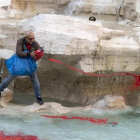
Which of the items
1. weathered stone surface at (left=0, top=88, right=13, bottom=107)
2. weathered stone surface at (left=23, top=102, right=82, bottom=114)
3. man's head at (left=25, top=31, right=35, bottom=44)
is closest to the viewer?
man's head at (left=25, top=31, right=35, bottom=44)

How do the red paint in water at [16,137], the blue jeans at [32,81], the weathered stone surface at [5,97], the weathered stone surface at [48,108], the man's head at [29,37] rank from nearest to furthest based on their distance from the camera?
1. the red paint in water at [16,137]
2. the man's head at [29,37]
3. the blue jeans at [32,81]
4. the weathered stone surface at [48,108]
5. the weathered stone surface at [5,97]

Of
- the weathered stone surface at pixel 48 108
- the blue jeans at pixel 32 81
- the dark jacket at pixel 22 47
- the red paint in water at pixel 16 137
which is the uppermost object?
the dark jacket at pixel 22 47

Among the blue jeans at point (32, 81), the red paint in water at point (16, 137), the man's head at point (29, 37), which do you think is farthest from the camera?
the blue jeans at point (32, 81)

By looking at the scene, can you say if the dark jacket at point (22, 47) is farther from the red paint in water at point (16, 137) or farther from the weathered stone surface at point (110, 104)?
the weathered stone surface at point (110, 104)

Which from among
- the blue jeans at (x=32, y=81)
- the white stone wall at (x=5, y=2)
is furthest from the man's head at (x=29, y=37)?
the white stone wall at (x=5, y=2)

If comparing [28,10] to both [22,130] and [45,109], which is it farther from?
[22,130]

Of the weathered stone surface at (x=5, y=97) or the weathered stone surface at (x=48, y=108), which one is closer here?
the weathered stone surface at (x=48, y=108)

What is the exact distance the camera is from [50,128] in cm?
532

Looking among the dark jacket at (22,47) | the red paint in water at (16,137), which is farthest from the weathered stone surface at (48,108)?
the red paint in water at (16,137)

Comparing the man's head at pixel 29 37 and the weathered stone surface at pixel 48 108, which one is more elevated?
the man's head at pixel 29 37

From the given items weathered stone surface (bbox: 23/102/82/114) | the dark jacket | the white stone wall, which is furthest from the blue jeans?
the white stone wall

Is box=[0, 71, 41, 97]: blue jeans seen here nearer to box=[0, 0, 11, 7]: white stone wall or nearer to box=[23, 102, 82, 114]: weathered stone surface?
box=[23, 102, 82, 114]: weathered stone surface

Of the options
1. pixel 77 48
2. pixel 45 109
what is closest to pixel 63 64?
pixel 77 48

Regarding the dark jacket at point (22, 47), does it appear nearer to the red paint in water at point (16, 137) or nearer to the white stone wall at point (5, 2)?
the red paint in water at point (16, 137)
